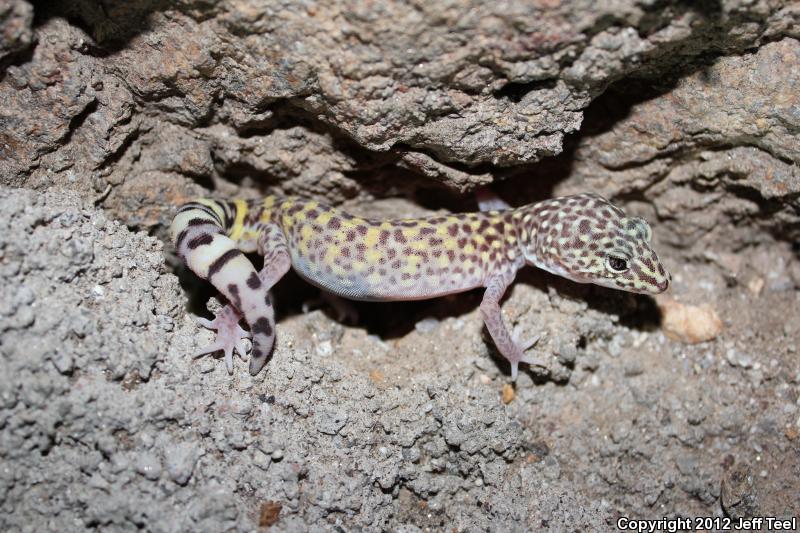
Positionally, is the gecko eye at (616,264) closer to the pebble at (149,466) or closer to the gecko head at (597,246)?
the gecko head at (597,246)

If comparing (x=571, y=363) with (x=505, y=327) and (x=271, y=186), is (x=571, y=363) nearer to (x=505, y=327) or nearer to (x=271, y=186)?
(x=505, y=327)

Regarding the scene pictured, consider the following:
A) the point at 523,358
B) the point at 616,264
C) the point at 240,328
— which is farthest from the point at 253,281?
the point at 616,264

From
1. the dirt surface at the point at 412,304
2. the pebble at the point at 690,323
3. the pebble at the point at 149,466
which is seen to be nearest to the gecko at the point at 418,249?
the dirt surface at the point at 412,304

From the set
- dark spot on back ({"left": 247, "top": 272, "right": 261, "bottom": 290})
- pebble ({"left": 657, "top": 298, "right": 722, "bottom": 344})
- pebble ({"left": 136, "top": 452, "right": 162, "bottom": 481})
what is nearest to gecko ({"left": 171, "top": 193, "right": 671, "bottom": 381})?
dark spot on back ({"left": 247, "top": 272, "right": 261, "bottom": 290})

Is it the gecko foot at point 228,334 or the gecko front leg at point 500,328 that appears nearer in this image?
the gecko foot at point 228,334

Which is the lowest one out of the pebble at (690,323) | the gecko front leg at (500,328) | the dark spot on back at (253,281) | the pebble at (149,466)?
the pebble at (690,323)

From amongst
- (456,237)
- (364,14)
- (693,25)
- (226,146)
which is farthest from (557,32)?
(226,146)

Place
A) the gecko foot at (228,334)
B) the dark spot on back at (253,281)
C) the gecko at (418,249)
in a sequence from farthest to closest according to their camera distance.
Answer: the gecko at (418,249), the dark spot on back at (253,281), the gecko foot at (228,334)
